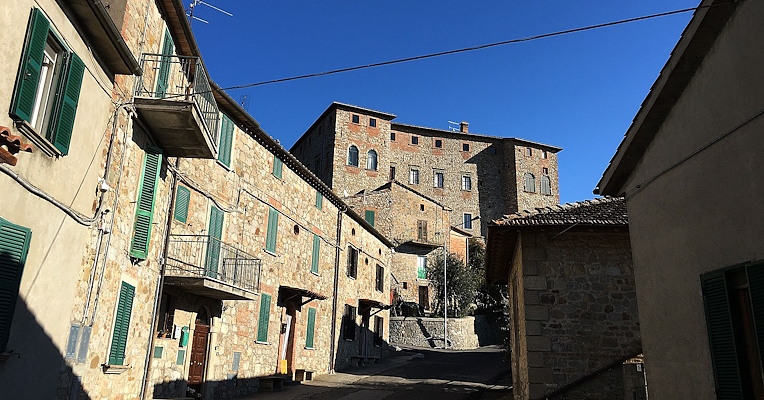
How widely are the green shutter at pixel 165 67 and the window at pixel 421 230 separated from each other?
32.7 meters

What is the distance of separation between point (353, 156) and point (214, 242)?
34467 mm

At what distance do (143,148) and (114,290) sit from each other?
2.58m

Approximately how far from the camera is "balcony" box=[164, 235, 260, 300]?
38.8 ft

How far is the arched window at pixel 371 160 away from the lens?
1900 inches

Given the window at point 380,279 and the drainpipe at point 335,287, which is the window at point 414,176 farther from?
the drainpipe at point 335,287

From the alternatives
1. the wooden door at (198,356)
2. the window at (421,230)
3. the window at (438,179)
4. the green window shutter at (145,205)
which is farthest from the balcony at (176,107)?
the window at (438,179)

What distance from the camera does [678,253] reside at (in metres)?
7.08

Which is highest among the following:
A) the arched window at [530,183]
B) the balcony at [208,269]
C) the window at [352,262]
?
the arched window at [530,183]

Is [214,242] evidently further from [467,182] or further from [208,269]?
[467,182]

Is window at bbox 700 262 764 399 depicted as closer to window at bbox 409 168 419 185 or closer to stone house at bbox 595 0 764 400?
stone house at bbox 595 0 764 400

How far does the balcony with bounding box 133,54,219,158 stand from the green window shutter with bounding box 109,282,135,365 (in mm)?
2826

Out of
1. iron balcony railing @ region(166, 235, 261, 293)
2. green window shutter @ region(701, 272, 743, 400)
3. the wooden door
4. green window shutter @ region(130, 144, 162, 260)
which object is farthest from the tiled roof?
the wooden door

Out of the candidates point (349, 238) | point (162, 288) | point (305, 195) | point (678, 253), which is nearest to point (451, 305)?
point (349, 238)

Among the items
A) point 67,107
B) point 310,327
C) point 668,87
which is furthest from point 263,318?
point 668,87
